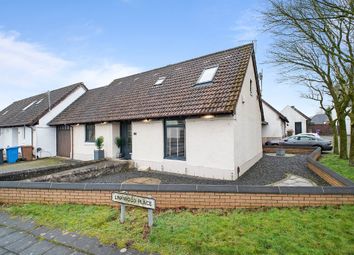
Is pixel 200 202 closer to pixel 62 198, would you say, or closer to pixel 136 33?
pixel 62 198

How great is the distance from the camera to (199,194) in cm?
578

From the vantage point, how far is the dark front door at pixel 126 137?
Answer: 13.6 meters

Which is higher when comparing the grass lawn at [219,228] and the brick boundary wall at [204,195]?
the brick boundary wall at [204,195]

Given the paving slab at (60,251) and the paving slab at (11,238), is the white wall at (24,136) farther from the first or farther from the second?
the paving slab at (60,251)

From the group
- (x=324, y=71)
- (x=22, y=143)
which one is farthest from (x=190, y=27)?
(x=22, y=143)

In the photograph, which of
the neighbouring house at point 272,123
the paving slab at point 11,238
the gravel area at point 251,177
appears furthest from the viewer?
the neighbouring house at point 272,123

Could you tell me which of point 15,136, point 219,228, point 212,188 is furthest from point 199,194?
point 15,136

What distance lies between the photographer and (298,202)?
5559mm

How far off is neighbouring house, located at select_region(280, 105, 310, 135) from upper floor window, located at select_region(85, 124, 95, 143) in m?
32.9

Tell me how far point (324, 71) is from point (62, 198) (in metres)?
16.3

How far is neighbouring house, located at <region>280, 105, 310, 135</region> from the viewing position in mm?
37031

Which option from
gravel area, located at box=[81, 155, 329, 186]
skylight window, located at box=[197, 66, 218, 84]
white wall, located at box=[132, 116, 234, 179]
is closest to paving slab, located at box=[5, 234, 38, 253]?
gravel area, located at box=[81, 155, 329, 186]

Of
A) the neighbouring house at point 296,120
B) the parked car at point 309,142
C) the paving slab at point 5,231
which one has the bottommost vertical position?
the paving slab at point 5,231

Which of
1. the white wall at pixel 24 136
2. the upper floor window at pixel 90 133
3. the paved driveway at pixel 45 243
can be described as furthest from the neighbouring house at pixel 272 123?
the paved driveway at pixel 45 243
